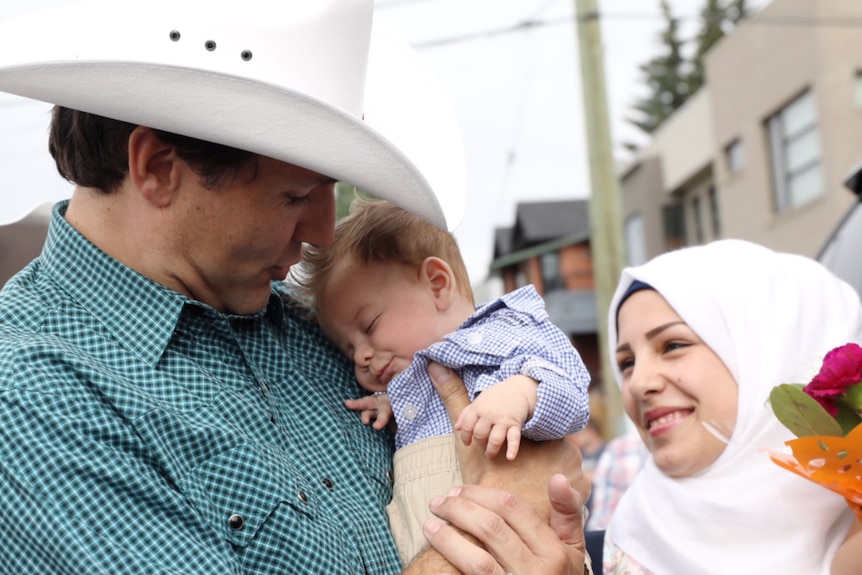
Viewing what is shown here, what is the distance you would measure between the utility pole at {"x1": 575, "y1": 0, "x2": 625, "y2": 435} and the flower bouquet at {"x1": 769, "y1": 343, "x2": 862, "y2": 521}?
28.1ft

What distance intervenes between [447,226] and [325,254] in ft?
1.84

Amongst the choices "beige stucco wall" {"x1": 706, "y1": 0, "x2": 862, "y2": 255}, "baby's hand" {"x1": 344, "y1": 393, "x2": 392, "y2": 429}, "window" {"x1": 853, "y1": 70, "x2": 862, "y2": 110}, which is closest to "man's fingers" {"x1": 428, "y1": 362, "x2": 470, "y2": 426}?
"baby's hand" {"x1": 344, "y1": 393, "x2": 392, "y2": 429}

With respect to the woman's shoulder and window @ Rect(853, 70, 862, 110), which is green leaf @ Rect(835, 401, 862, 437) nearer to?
the woman's shoulder

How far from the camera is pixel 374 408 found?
2447 millimetres

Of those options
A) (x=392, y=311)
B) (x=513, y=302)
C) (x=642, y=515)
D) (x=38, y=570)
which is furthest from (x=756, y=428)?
(x=38, y=570)

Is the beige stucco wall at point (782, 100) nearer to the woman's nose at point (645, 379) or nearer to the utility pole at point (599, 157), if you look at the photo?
the utility pole at point (599, 157)

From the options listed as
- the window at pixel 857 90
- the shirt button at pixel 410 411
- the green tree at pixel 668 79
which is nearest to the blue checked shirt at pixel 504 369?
the shirt button at pixel 410 411

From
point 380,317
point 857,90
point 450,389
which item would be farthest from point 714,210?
point 450,389

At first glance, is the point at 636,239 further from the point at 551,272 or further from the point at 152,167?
the point at 152,167

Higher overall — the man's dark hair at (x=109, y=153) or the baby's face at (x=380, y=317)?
the man's dark hair at (x=109, y=153)

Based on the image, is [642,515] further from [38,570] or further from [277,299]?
[38,570]

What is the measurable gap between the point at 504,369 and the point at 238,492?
0.72 m

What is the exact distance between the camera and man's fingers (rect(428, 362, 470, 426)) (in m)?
2.44

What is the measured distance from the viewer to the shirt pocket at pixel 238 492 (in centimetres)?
188
